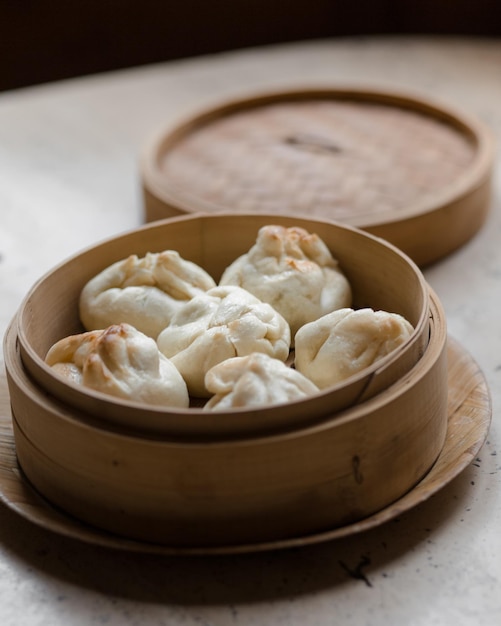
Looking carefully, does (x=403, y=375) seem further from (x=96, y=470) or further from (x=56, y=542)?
(x=56, y=542)

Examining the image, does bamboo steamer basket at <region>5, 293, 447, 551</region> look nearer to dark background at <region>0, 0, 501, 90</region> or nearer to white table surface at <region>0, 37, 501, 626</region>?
white table surface at <region>0, 37, 501, 626</region>

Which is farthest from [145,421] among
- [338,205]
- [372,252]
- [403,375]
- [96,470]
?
[338,205]

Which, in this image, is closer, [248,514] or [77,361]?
[248,514]

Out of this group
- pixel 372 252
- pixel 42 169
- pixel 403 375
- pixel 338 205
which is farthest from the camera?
pixel 42 169

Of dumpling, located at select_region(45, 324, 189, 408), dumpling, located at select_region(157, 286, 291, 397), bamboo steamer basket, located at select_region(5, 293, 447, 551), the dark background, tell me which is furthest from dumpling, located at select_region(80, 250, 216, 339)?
the dark background

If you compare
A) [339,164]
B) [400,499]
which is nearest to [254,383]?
A: [400,499]

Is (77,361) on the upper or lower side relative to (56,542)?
upper
